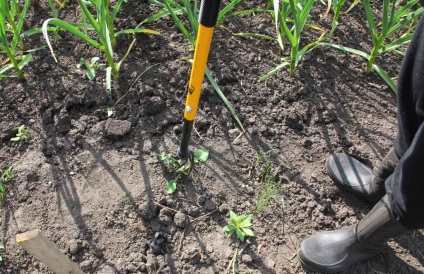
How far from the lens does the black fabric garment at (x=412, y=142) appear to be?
0.86 meters

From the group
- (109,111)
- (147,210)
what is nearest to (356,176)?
(147,210)

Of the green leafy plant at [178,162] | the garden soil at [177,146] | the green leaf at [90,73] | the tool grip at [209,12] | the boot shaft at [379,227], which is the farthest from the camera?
the green leaf at [90,73]

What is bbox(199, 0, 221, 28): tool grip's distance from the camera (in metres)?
0.96

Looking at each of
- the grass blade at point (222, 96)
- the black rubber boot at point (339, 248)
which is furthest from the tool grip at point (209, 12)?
the black rubber boot at point (339, 248)

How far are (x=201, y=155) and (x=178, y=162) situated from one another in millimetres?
100

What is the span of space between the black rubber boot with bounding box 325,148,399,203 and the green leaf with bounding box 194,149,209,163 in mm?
501

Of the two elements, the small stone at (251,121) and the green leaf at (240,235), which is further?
the small stone at (251,121)

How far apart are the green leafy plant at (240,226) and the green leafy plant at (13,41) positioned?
1109 mm

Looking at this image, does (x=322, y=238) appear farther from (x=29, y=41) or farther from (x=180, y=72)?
(x=29, y=41)

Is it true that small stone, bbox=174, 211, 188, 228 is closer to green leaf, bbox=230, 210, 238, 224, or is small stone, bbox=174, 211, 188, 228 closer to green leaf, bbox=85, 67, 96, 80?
green leaf, bbox=230, 210, 238, 224

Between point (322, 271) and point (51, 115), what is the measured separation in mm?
1261

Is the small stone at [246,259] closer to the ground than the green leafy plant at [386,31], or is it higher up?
closer to the ground

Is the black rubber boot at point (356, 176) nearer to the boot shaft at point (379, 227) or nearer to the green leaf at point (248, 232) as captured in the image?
the boot shaft at point (379, 227)

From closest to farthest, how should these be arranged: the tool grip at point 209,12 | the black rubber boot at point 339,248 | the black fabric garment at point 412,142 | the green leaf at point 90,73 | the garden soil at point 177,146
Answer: the black fabric garment at point 412,142 → the tool grip at point 209,12 → the black rubber boot at point 339,248 → the garden soil at point 177,146 → the green leaf at point 90,73
